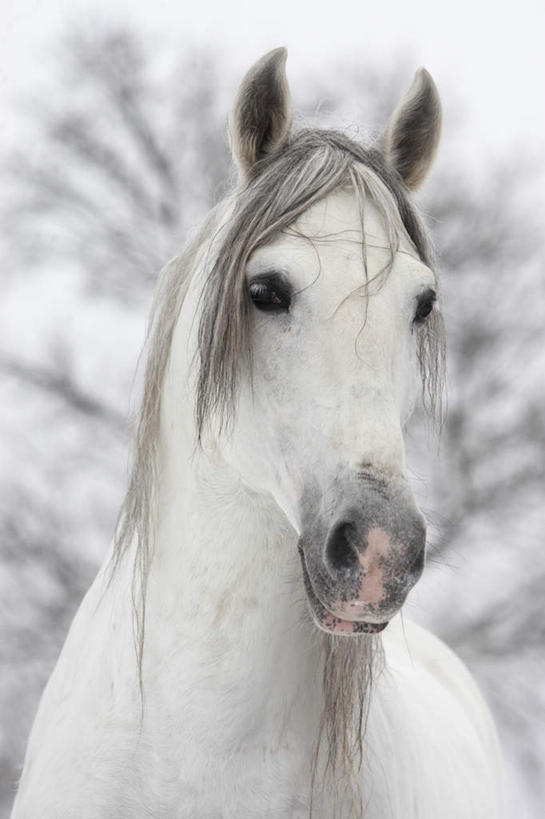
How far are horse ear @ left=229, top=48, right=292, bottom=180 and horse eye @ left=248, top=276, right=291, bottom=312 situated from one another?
0.98 feet

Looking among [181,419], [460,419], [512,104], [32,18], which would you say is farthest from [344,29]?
[181,419]

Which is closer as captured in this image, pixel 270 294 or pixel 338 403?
pixel 338 403

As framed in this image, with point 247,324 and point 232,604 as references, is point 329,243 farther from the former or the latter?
point 232,604

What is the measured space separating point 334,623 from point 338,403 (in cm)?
34

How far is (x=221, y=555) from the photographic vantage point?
171 centimetres

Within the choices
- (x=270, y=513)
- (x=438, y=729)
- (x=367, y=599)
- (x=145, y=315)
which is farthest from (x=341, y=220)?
(x=145, y=315)

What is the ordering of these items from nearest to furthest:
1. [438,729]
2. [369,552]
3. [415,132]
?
[369,552] → [415,132] → [438,729]

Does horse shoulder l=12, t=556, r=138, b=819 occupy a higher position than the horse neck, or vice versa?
the horse neck

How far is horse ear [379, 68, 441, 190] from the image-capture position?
1.88 m

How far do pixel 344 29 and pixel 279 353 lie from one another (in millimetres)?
6527

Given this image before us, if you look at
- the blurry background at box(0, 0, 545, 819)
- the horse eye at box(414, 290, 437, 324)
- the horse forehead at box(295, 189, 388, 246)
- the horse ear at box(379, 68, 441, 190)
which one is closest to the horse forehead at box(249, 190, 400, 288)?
the horse forehead at box(295, 189, 388, 246)

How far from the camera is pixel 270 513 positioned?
1.71 m

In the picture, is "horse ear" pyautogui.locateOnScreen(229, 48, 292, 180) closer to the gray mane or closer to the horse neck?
the gray mane

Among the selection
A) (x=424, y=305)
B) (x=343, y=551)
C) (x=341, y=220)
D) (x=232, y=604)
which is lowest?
(x=232, y=604)
